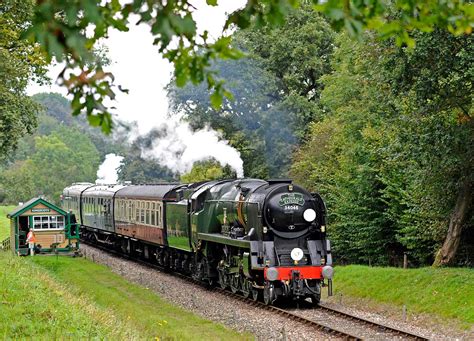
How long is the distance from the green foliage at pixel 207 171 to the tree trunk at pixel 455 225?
17.4 m

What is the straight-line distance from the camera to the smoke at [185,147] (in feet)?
105

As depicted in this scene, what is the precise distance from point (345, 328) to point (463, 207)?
803 centimetres

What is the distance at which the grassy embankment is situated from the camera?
1182 centimetres

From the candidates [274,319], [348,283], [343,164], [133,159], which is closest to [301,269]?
[274,319]

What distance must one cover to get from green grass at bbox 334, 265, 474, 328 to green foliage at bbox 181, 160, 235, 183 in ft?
51.9

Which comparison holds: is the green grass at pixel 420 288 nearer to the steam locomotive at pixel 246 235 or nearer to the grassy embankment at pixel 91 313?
the steam locomotive at pixel 246 235

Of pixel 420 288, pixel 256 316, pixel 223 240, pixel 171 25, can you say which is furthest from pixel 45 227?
pixel 171 25

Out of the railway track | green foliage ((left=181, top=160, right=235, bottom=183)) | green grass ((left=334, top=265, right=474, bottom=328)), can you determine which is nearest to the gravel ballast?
the railway track

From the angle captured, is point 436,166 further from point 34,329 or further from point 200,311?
point 34,329

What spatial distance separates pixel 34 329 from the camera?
38.1 feet

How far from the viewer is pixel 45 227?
109 ft

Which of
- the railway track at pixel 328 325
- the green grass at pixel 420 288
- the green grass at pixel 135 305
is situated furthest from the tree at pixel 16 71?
the green grass at pixel 420 288

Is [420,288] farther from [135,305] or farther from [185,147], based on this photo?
[185,147]

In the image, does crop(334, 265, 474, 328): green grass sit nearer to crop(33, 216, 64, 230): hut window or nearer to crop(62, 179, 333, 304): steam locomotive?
crop(62, 179, 333, 304): steam locomotive
